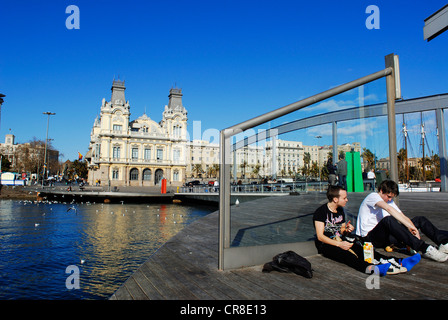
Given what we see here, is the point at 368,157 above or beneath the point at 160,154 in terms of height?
beneath

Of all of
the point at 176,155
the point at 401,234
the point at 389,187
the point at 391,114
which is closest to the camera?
the point at 401,234

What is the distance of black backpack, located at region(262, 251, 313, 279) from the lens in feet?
12.1

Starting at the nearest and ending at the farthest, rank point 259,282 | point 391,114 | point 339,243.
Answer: point 259,282 < point 339,243 < point 391,114

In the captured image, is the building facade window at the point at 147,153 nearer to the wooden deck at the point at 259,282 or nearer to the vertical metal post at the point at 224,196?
the wooden deck at the point at 259,282

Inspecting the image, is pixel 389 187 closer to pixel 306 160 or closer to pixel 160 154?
pixel 306 160

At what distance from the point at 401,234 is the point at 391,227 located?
15 centimetres

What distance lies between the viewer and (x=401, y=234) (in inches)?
172

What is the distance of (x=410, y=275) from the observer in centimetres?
375

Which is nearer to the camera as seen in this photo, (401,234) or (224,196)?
(224,196)

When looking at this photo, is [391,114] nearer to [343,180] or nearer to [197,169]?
[343,180]

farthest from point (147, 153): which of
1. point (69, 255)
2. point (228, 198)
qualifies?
point (228, 198)

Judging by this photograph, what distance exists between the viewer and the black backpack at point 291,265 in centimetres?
368

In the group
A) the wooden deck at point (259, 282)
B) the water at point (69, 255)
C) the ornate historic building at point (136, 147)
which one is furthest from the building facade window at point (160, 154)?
the wooden deck at point (259, 282)

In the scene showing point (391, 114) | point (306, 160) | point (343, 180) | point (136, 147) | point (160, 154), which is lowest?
point (343, 180)
